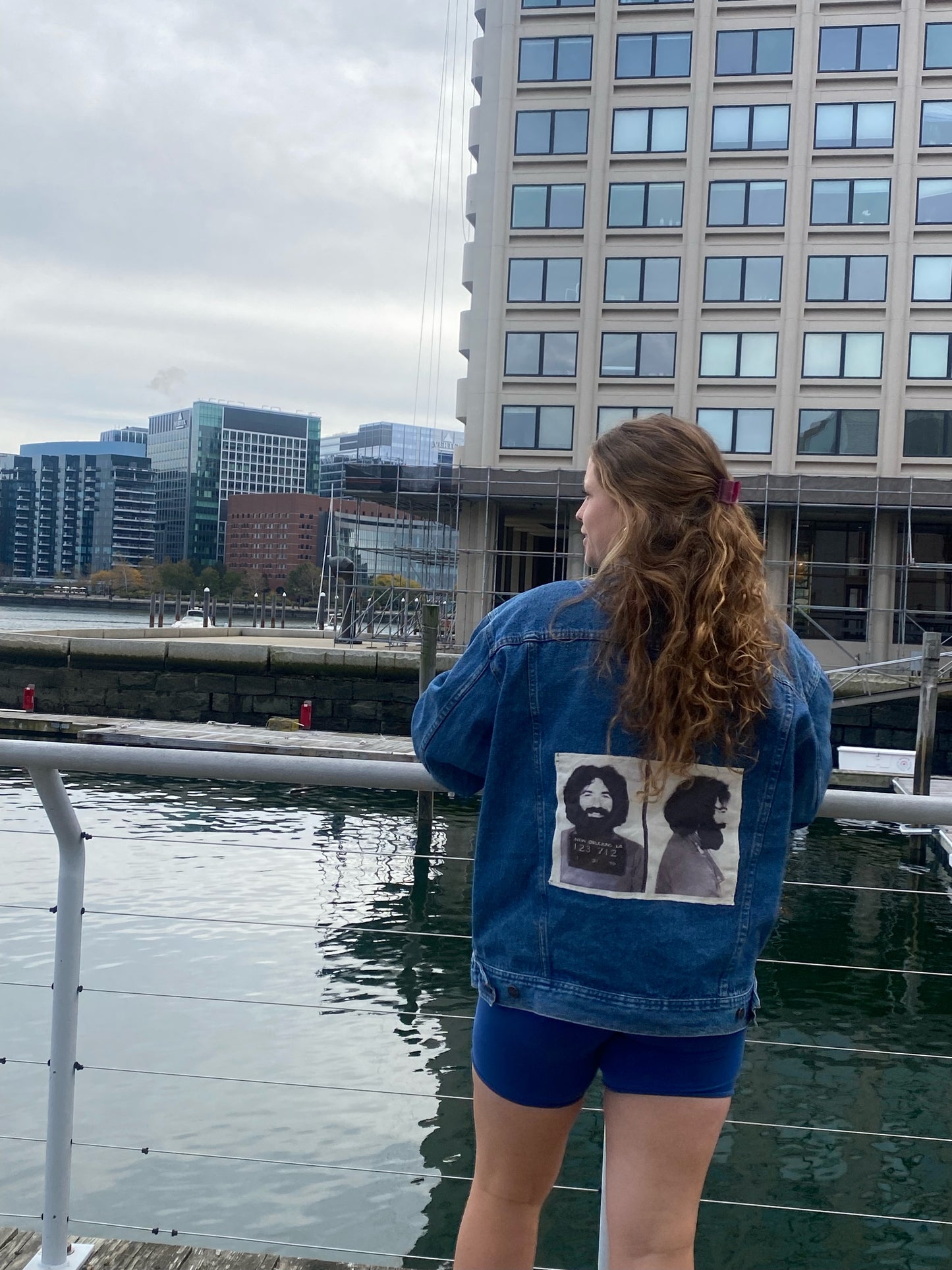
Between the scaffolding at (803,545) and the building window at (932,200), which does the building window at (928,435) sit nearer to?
the scaffolding at (803,545)

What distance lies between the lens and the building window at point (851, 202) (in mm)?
33969

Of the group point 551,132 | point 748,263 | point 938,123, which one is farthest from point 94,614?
point 938,123

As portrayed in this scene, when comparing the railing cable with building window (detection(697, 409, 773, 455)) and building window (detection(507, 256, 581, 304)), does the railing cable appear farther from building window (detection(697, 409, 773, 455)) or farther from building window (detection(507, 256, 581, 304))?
building window (detection(507, 256, 581, 304))

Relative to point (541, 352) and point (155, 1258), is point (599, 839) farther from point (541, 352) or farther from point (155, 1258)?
point (541, 352)

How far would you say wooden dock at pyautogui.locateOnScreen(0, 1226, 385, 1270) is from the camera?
2.27m

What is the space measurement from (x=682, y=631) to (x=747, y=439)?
113ft

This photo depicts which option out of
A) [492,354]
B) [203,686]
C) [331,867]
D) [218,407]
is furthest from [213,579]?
[331,867]

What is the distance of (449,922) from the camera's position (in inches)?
449

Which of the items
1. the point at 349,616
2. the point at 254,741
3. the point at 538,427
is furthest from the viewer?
the point at 538,427

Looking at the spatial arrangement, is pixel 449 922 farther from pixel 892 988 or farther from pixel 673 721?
pixel 673 721

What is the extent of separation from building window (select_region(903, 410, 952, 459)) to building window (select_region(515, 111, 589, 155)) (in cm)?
1193

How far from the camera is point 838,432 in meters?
34.0

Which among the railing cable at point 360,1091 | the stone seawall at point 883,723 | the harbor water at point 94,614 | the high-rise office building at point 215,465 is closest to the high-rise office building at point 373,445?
the high-rise office building at point 215,465

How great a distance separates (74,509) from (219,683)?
13223cm
